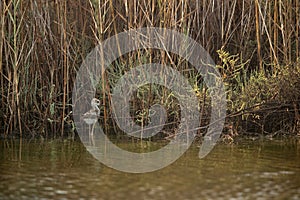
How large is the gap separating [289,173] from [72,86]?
1783 millimetres

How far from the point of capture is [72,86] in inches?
→ 163

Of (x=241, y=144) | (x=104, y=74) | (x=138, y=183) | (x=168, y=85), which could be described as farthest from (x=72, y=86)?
(x=138, y=183)

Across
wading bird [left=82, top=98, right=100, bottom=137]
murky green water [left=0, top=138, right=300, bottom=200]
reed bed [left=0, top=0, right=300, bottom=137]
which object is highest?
reed bed [left=0, top=0, right=300, bottom=137]

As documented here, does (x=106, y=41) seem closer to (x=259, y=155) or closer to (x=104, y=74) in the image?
(x=104, y=74)

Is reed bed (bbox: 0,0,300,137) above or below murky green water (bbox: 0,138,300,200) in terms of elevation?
above

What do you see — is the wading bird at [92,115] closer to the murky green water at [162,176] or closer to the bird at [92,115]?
the bird at [92,115]

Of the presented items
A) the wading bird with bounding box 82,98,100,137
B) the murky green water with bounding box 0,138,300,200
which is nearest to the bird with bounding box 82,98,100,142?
the wading bird with bounding box 82,98,100,137

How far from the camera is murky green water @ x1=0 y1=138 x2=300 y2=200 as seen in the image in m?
2.43

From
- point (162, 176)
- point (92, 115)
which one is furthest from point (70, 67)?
point (162, 176)

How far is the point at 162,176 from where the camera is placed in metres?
2.76

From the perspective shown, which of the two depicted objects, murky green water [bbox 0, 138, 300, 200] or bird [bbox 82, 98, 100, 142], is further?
bird [bbox 82, 98, 100, 142]

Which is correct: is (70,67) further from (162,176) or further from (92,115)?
(162,176)

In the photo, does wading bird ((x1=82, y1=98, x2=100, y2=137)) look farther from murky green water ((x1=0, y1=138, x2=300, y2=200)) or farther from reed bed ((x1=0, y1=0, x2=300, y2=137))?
murky green water ((x1=0, y1=138, x2=300, y2=200))

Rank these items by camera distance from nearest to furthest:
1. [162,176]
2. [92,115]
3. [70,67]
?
1. [162,176]
2. [92,115]
3. [70,67]
